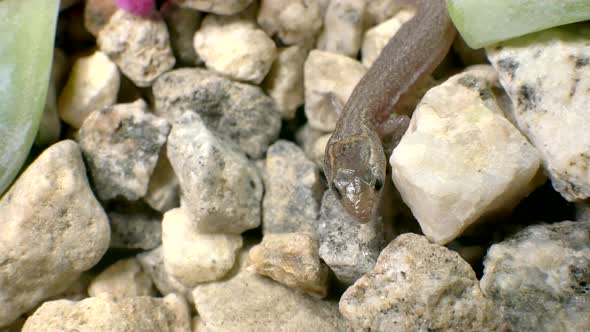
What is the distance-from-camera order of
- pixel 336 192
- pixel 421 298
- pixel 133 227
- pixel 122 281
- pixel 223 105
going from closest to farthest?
pixel 421 298, pixel 336 192, pixel 122 281, pixel 133 227, pixel 223 105

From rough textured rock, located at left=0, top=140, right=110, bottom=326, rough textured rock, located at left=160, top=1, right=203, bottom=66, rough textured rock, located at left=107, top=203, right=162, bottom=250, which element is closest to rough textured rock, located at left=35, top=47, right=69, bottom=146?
rough textured rock, located at left=0, top=140, right=110, bottom=326

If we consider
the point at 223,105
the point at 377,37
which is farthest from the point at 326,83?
the point at 223,105

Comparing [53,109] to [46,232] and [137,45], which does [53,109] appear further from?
[46,232]

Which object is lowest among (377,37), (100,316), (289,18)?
(100,316)

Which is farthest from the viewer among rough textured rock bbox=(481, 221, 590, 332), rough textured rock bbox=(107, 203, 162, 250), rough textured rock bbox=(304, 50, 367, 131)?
rough textured rock bbox=(304, 50, 367, 131)

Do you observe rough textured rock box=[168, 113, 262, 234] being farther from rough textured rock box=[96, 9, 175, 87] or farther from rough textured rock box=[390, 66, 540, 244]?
rough textured rock box=[390, 66, 540, 244]

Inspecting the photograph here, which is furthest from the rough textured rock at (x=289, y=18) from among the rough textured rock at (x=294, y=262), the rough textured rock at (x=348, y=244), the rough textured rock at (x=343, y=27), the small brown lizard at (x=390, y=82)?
the rough textured rock at (x=294, y=262)

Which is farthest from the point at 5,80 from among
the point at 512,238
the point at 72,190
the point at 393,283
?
the point at 512,238
